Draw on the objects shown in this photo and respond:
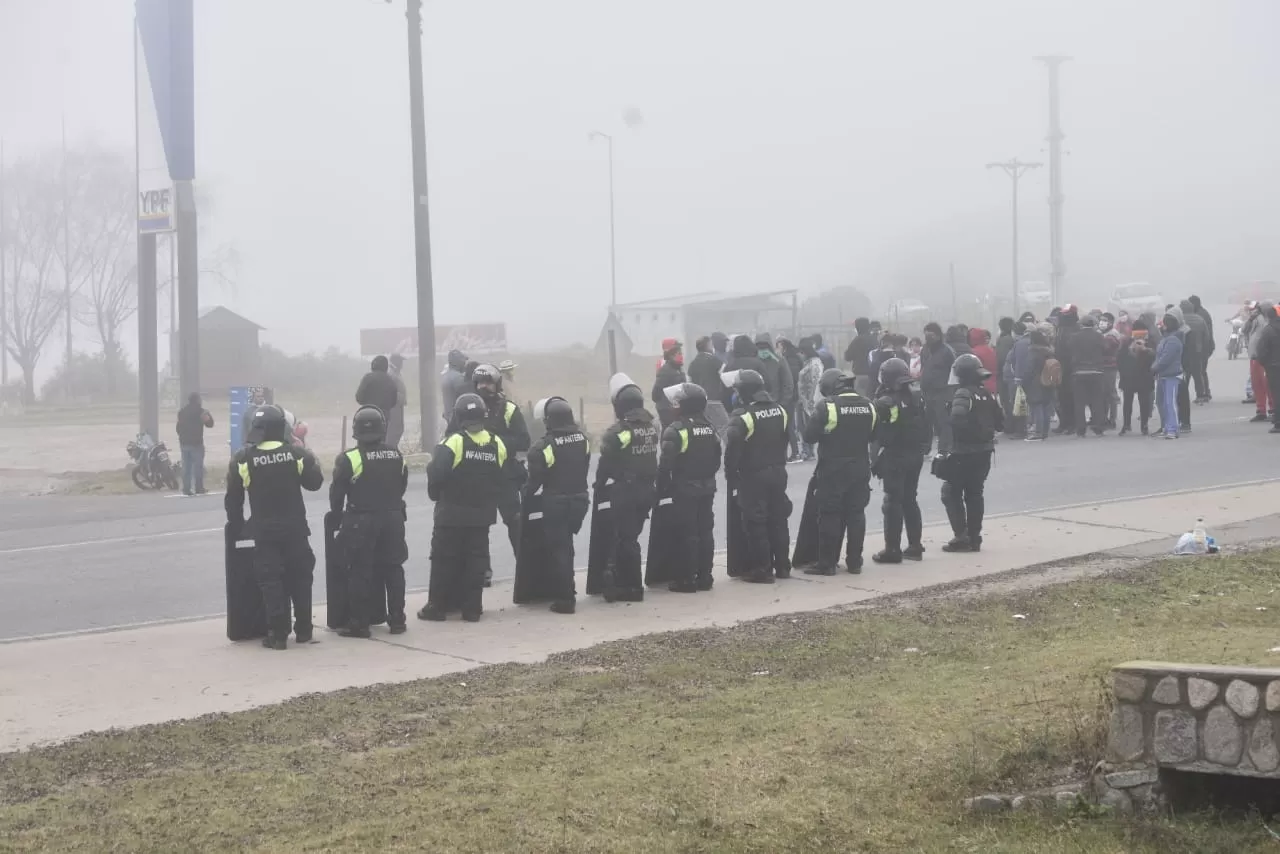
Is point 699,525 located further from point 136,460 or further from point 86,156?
point 86,156

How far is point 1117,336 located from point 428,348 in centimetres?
1065

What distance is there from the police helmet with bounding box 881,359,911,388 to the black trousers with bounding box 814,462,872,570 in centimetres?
76

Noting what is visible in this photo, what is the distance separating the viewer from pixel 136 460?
23.4 meters

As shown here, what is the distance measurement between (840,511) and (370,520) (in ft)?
12.7

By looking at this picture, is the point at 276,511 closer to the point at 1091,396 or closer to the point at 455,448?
the point at 455,448

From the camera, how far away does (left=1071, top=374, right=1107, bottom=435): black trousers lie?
22.3 meters

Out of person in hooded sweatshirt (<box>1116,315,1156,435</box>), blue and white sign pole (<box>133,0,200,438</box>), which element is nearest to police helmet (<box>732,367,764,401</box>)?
person in hooded sweatshirt (<box>1116,315,1156,435</box>)

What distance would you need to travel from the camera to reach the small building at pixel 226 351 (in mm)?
57719

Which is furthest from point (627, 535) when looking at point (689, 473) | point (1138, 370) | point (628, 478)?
point (1138, 370)

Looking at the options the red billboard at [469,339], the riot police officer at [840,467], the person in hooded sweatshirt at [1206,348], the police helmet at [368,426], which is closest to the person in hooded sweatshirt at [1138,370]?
the person in hooded sweatshirt at [1206,348]

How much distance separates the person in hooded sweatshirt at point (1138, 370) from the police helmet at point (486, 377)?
1305 centimetres

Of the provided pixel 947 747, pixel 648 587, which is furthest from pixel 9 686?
pixel 947 747

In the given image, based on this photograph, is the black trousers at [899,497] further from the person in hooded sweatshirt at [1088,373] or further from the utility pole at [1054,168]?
the utility pole at [1054,168]

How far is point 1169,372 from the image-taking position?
68.9ft
